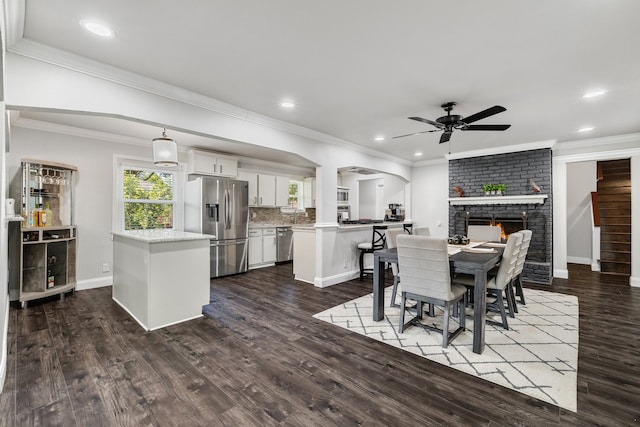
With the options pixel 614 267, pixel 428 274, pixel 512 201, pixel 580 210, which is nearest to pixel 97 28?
pixel 428 274

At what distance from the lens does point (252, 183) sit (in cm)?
654

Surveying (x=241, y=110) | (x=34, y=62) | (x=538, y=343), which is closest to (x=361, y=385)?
(x=538, y=343)

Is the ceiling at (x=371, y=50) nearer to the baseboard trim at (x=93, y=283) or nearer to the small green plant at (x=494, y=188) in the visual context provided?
the small green plant at (x=494, y=188)

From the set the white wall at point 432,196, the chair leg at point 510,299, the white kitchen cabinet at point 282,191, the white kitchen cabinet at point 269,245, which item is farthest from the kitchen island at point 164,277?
the white wall at point 432,196

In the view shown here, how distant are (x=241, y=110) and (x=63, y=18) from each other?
1.76 metres

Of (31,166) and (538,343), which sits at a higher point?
(31,166)

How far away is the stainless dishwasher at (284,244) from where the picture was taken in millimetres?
6742

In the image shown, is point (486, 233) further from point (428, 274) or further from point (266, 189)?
point (266, 189)

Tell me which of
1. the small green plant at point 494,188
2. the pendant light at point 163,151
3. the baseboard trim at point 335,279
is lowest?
the baseboard trim at point 335,279

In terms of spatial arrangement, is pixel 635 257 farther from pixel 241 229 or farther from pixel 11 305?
pixel 11 305

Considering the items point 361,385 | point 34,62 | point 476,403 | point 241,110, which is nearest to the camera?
point 476,403

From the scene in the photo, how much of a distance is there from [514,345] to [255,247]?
15.9ft

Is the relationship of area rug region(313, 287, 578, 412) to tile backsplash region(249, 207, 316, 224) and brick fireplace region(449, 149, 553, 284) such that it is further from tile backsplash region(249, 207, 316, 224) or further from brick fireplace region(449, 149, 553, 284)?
tile backsplash region(249, 207, 316, 224)

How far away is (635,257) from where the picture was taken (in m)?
4.80
